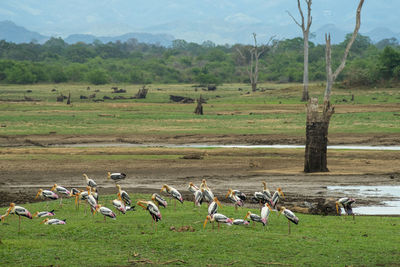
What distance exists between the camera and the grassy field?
35.9 m

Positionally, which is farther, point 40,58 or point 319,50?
point 40,58

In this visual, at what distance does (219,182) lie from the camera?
21328 millimetres

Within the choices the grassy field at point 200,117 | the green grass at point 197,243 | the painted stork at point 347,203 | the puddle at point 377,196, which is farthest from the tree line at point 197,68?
the green grass at point 197,243

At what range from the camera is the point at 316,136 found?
879 inches

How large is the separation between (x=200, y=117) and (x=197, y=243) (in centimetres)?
3072

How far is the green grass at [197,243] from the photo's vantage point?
10672 millimetres

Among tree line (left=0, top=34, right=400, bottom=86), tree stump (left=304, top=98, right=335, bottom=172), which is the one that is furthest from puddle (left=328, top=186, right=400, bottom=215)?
tree line (left=0, top=34, right=400, bottom=86)

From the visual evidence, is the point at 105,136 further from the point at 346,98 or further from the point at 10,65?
the point at 10,65

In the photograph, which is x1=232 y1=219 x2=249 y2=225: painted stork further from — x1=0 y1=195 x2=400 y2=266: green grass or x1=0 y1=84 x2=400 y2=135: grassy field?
x1=0 y1=84 x2=400 y2=135: grassy field

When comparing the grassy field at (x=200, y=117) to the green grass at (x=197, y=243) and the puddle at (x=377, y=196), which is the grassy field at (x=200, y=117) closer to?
the puddle at (x=377, y=196)

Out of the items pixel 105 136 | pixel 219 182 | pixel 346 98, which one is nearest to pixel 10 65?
pixel 346 98

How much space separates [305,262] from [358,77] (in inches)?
2107

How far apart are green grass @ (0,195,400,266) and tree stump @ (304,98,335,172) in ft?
27.9

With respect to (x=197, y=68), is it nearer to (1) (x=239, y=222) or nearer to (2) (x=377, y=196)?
(2) (x=377, y=196)
